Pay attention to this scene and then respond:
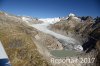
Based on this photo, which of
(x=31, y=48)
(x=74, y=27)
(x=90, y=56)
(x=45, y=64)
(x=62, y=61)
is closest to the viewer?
(x=45, y=64)

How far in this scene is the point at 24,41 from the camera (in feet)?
113

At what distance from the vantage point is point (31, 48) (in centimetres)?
3347

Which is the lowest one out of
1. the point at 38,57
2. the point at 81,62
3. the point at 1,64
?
the point at 81,62

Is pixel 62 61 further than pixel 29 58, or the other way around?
pixel 62 61

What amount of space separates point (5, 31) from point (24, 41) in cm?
564

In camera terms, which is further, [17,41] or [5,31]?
[5,31]

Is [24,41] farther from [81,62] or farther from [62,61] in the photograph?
[81,62]

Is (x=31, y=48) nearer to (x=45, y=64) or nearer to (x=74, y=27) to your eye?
(x=45, y=64)

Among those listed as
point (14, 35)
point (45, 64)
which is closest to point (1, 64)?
point (45, 64)

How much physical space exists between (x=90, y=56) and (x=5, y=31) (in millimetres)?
18068

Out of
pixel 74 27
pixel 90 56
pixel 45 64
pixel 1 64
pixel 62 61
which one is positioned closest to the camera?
pixel 1 64

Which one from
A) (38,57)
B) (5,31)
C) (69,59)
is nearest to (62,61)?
(69,59)

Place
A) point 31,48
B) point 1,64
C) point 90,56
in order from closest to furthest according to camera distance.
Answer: point 1,64 → point 31,48 → point 90,56

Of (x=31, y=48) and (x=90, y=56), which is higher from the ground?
(x=31, y=48)
